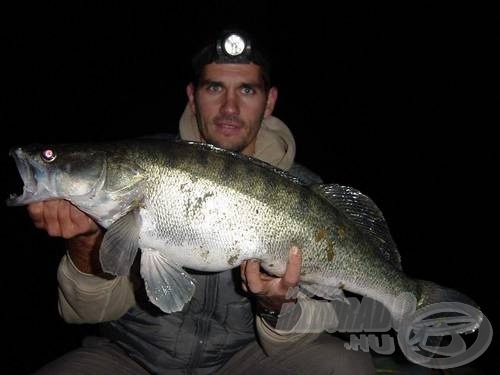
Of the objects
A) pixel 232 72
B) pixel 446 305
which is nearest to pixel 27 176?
pixel 232 72

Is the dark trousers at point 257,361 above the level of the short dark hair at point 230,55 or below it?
below

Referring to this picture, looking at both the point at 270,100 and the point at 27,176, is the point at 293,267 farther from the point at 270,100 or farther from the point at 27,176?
the point at 270,100

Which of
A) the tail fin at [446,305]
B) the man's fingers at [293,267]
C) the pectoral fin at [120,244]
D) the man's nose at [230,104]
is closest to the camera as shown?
the pectoral fin at [120,244]

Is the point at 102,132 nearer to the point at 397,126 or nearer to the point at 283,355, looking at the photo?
the point at 397,126

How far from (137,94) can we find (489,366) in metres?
24.6

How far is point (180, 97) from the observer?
24047 millimetres

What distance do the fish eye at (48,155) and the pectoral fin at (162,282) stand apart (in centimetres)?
63

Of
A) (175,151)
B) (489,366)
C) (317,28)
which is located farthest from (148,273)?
(317,28)

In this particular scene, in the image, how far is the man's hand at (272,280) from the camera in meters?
1.93

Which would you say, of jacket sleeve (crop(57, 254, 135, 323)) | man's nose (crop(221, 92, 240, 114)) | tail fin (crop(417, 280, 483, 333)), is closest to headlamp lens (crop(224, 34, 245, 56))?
man's nose (crop(221, 92, 240, 114))

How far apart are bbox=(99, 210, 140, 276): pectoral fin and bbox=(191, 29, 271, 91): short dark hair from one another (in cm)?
154

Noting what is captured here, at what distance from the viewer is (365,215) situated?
212cm

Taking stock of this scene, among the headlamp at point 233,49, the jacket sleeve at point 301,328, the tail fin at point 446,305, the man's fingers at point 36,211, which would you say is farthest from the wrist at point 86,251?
the tail fin at point 446,305

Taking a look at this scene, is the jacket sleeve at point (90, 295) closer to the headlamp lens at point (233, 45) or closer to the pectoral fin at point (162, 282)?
→ the pectoral fin at point (162, 282)
